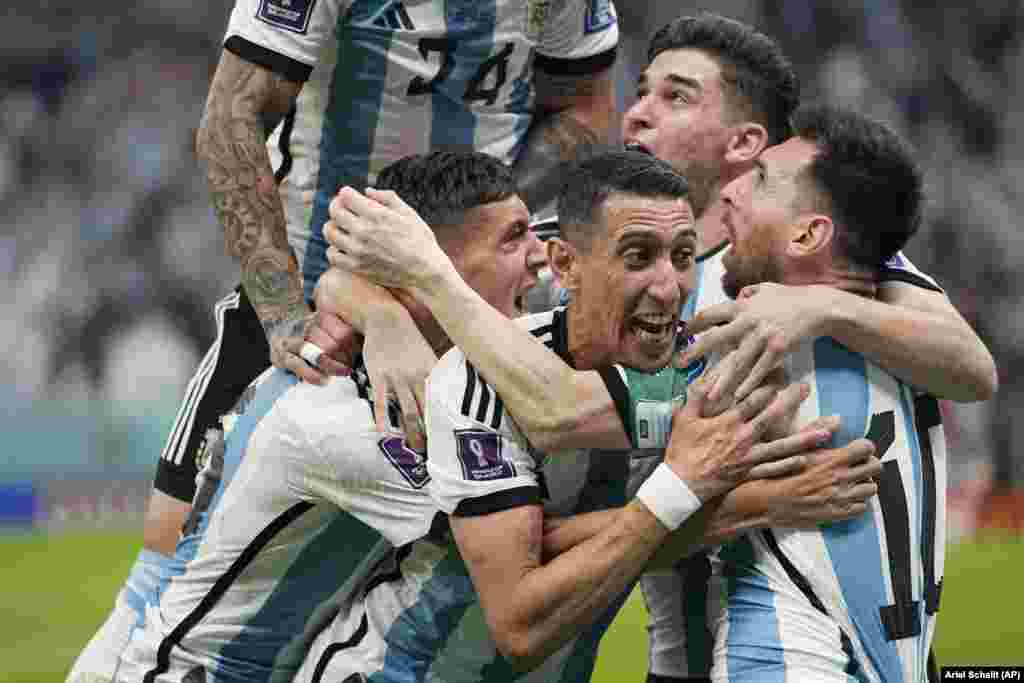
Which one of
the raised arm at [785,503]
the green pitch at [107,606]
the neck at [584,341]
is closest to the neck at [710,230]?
the neck at [584,341]

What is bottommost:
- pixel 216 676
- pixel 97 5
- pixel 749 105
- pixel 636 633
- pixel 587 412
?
pixel 636 633

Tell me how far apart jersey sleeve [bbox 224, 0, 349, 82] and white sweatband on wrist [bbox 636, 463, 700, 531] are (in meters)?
1.55

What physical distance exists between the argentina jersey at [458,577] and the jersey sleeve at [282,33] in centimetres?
105

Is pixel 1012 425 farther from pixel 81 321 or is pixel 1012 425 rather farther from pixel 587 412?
pixel 587 412

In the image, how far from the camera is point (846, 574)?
10.1ft

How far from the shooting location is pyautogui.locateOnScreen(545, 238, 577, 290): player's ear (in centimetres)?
316

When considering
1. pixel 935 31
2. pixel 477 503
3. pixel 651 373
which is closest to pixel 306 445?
pixel 477 503

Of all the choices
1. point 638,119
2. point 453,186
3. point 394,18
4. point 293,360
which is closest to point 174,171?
point 394,18

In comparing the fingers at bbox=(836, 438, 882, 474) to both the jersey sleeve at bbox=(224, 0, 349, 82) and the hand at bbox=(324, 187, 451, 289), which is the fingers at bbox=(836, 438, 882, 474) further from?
the jersey sleeve at bbox=(224, 0, 349, 82)

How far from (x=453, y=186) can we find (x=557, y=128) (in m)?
1.21

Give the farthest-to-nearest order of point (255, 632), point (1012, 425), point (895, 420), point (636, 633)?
point (1012, 425) < point (636, 633) < point (255, 632) < point (895, 420)

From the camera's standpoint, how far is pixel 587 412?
299cm

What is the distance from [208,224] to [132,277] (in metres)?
0.68

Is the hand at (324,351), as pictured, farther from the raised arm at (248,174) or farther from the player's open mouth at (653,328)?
the player's open mouth at (653,328)
